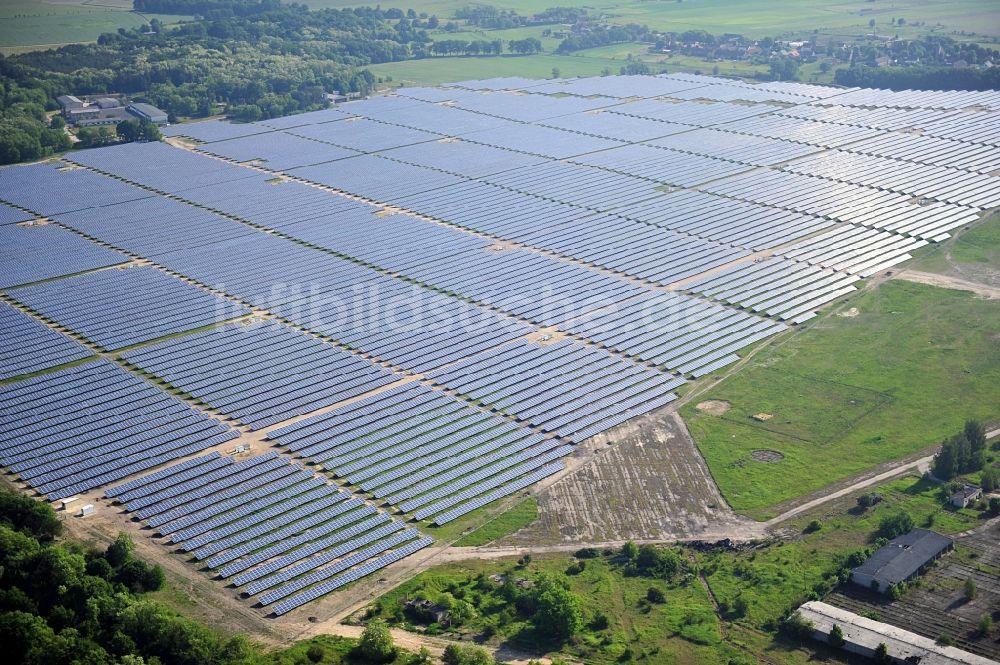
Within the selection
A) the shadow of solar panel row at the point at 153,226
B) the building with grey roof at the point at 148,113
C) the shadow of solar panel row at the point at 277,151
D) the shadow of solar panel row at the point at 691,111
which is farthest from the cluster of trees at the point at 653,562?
the building with grey roof at the point at 148,113

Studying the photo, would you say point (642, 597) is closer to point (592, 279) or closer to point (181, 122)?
point (592, 279)

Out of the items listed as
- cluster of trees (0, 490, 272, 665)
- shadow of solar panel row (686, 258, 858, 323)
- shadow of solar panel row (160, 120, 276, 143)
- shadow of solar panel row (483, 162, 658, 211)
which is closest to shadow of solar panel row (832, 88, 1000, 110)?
shadow of solar panel row (483, 162, 658, 211)

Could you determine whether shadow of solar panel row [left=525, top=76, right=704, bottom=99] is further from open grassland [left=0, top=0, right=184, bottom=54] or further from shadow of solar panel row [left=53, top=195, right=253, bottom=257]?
open grassland [left=0, top=0, right=184, bottom=54]

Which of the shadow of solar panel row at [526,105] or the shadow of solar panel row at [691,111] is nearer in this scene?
the shadow of solar panel row at [691,111]

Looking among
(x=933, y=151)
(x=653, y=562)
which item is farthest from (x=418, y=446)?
(x=933, y=151)

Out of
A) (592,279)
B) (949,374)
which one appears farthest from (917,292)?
(592,279)

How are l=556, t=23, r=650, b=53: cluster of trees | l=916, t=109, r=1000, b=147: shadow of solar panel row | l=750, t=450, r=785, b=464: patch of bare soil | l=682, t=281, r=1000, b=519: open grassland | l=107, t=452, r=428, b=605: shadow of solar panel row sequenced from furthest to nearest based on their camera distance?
l=556, t=23, r=650, b=53: cluster of trees
l=916, t=109, r=1000, b=147: shadow of solar panel row
l=750, t=450, r=785, b=464: patch of bare soil
l=682, t=281, r=1000, b=519: open grassland
l=107, t=452, r=428, b=605: shadow of solar panel row

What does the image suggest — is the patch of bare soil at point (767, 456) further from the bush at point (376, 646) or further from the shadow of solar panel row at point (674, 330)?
the bush at point (376, 646)
